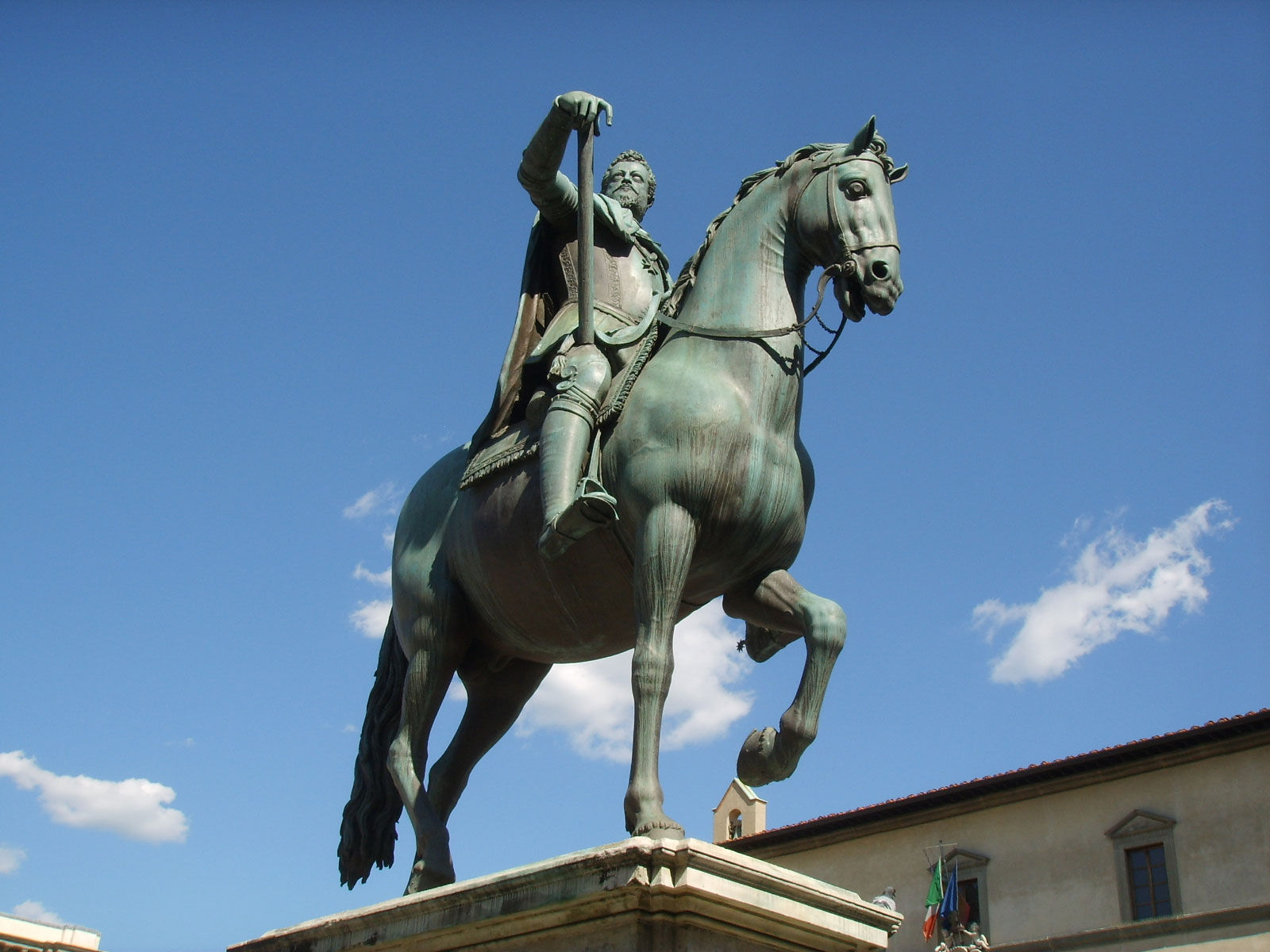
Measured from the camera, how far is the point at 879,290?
5.77 meters

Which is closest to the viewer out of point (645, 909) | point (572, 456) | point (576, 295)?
point (645, 909)

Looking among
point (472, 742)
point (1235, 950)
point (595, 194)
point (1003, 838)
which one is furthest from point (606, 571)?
point (1003, 838)

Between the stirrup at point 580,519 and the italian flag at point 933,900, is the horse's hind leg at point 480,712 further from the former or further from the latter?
the italian flag at point 933,900

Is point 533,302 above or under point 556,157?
under

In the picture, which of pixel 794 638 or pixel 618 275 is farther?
pixel 618 275

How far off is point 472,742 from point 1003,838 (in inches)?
1131

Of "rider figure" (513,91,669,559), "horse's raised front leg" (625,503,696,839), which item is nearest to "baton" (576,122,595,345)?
"rider figure" (513,91,669,559)

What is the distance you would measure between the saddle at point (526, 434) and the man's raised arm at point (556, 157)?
1.09 m

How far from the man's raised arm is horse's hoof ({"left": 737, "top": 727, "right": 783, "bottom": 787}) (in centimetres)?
304

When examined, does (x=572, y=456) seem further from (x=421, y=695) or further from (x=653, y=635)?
(x=421, y=695)

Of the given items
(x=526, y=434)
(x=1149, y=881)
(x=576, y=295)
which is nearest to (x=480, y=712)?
(x=526, y=434)

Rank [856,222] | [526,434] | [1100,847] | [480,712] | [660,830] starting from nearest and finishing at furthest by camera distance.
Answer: [660,830] < [856,222] < [526,434] < [480,712] < [1100,847]

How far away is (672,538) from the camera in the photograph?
5461 mm

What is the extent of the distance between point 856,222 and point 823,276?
29cm
